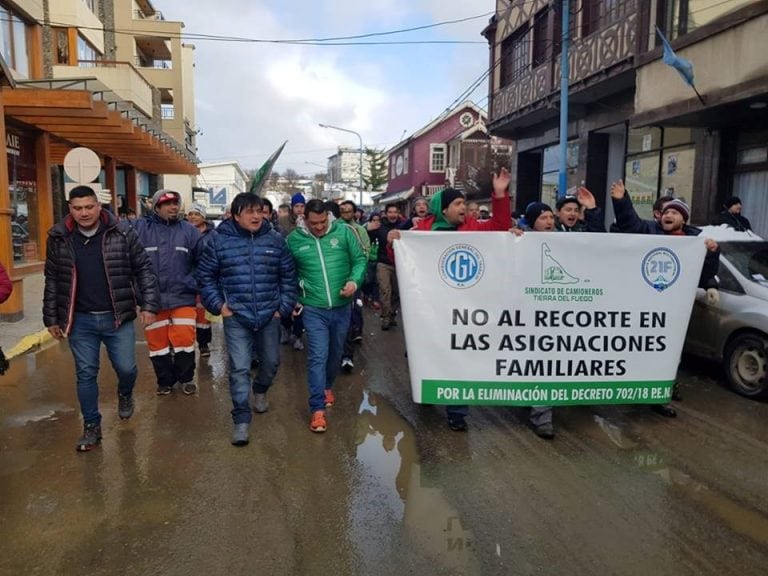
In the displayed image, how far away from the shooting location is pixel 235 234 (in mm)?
4660

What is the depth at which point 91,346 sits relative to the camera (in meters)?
4.50

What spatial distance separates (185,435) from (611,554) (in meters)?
3.19

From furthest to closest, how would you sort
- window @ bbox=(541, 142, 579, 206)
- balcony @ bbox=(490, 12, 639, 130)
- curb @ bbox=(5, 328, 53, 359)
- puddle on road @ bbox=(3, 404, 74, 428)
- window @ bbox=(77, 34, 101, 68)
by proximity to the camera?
window @ bbox=(77, 34, 101, 68) → window @ bbox=(541, 142, 579, 206) → balcony @ bbox=(490, 12, 639, 130) → curb @ bbox=(5, 328, 53, 359) → puddle on road @ bbox=(3, 404, 74, 428)

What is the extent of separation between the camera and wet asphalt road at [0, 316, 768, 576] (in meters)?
3.07

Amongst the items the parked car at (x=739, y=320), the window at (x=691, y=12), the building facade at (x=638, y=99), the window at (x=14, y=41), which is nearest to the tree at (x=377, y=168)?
the building facade at (x=638, y=99)

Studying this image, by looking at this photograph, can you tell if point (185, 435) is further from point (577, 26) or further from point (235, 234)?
point (577, 26)

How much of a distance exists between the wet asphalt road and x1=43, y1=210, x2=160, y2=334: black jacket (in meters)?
1.02

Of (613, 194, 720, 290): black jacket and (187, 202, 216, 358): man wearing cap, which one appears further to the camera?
(187, 202, 216, 358): man wearing cap

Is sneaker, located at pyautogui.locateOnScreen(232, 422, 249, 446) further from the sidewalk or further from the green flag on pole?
the sidewalk

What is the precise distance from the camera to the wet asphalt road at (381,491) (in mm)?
3070

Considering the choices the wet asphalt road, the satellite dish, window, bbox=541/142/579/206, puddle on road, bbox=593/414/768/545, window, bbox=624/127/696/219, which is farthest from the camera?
window, bbox=541/142/579/206

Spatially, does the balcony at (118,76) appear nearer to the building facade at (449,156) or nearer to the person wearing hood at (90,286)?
the building facade at (449,156)

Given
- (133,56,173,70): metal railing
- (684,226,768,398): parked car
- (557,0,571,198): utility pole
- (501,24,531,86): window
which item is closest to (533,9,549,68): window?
(501,24,531,86): window

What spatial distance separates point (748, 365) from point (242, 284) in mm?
4790
